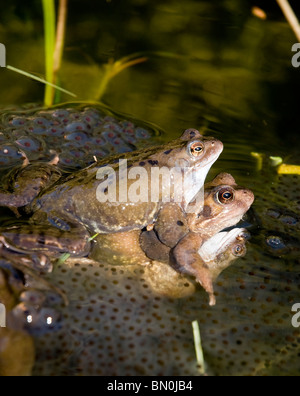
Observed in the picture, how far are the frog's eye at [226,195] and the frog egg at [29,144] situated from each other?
5.15 feet

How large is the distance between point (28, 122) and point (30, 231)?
1612 millimetres

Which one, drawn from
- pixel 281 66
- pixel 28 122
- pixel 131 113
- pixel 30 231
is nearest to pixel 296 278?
pixel 30 231

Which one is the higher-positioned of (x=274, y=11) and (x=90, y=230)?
(x=274, y=11)

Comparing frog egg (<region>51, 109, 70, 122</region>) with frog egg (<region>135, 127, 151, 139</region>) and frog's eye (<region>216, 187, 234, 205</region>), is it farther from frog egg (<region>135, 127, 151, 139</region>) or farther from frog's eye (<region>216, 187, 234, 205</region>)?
frog's eye (<region>216, 187, 234, 205</region>)

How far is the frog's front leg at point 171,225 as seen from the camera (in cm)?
289

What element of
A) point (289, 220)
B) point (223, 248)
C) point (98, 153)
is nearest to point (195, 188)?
point (223, 248)

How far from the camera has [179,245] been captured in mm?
2836

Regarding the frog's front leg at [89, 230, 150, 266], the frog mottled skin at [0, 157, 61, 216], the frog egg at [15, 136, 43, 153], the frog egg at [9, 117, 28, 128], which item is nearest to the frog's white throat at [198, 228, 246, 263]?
the frog's front leg at [89, 230, 150, 266]

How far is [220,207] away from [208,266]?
1.25 feet

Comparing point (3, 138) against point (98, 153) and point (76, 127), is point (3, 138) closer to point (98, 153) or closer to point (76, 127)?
point (76, 127)

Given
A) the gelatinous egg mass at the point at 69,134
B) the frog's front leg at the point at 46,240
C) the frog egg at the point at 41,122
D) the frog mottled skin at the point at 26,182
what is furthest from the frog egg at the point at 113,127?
the frog's front leg at the point at 46,240

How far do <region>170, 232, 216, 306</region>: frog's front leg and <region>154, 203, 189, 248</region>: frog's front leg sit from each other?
5 centimetres

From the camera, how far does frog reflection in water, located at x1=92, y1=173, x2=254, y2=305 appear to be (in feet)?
9.19
